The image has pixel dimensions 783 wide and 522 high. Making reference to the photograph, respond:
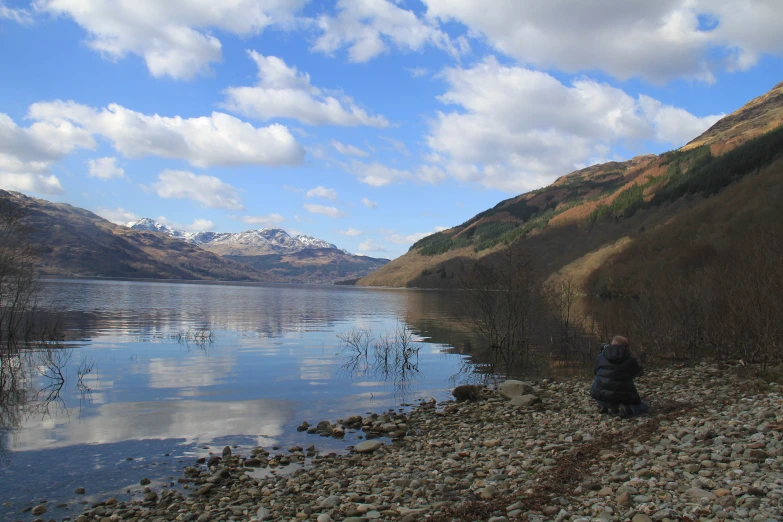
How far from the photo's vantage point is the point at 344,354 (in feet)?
133

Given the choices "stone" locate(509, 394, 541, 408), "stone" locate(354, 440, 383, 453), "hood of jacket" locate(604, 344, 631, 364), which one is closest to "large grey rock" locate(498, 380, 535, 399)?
"stone" locate(509, 394, 541, 408)

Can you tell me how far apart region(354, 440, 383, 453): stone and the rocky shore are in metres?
0.04

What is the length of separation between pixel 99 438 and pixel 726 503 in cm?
1876

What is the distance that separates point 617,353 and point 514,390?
7.12 metres

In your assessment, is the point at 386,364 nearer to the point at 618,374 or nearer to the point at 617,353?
the point at 618,374

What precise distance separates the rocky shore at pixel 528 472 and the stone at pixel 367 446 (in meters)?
0.04

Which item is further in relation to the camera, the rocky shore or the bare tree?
the bare tree

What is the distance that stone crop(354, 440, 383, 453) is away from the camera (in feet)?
53.0

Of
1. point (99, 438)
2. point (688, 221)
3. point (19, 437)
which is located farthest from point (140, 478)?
point (688, 221)

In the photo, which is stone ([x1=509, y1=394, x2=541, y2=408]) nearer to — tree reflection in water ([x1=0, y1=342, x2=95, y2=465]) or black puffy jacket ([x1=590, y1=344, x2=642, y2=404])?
black puffy jacket ([x1=590, y1=344, x2=642, y2=404])

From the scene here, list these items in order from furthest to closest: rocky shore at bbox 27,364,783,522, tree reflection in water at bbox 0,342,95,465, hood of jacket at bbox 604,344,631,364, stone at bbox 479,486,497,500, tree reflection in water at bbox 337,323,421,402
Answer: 1. tree reflection in water at bbox 337,323,421,402
2. tree reflection in water at bbox 0,342,95,465
3. hood of jacket at bbox 604,344,631,364
4. stone at bbox 479,486,497,500
5. rocky shore at bbox 27,364,783,522

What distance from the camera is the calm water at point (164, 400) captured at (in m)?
14.9

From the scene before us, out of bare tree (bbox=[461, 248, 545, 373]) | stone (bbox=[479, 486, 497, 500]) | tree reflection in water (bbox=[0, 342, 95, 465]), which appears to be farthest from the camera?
bare tree (bbox=[461, 248, 545, 373])

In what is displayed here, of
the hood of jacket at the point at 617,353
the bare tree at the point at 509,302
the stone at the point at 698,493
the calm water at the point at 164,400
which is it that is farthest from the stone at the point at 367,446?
the bare tree at the point at 509,302
